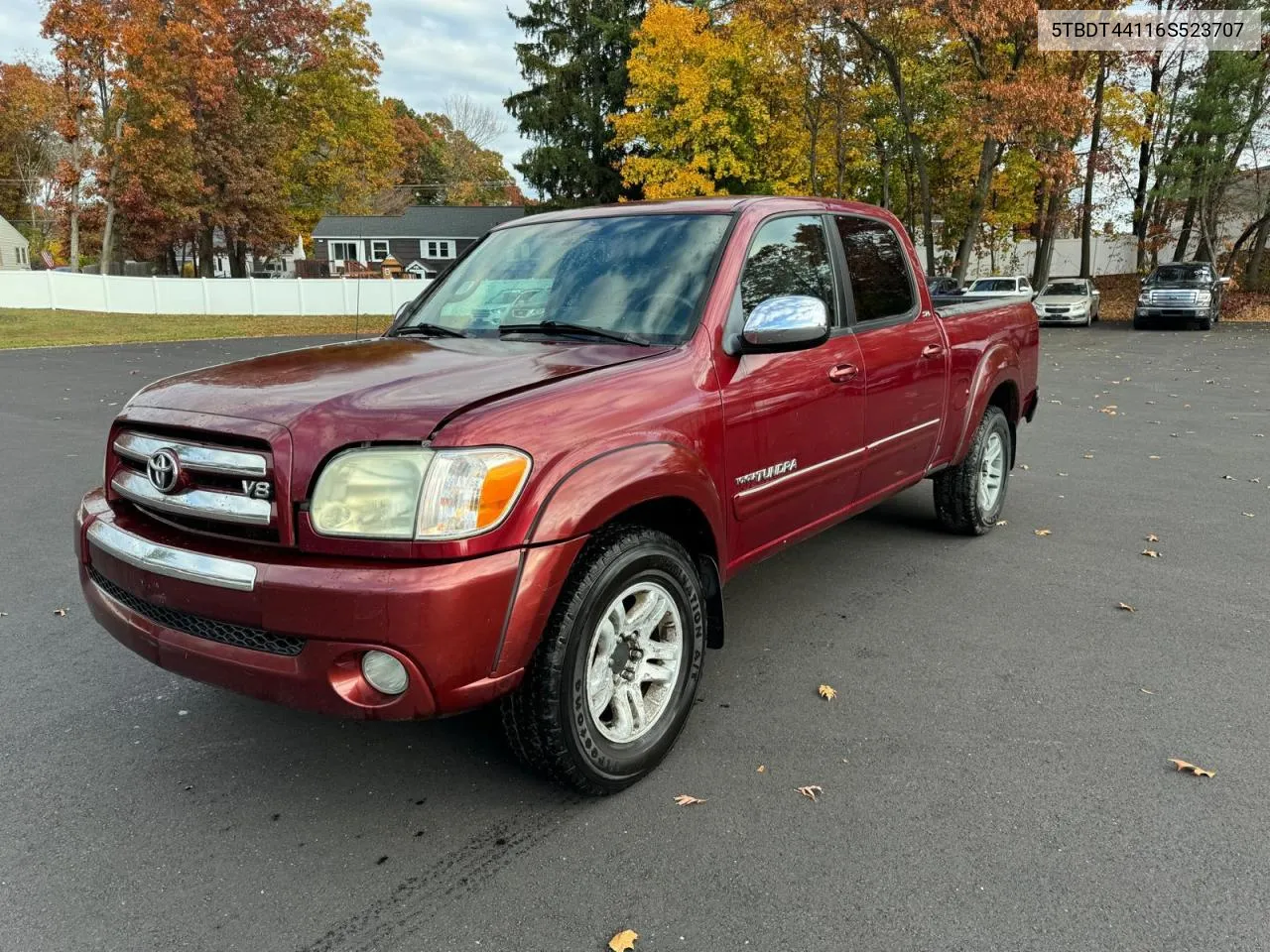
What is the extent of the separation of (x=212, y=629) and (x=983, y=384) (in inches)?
168

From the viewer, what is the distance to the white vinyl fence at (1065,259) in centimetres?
3916

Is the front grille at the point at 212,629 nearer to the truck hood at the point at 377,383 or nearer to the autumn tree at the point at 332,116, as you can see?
the truck hood at the point at 377,383

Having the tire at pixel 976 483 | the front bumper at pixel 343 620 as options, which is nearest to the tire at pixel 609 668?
the front bumper at pixel 343 620

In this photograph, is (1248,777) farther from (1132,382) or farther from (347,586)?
(1132,382)

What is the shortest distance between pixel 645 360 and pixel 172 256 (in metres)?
59.9

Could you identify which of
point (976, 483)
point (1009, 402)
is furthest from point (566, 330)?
point (1009, 402)

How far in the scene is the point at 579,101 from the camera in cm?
3322

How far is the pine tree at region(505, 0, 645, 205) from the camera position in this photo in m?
33.2

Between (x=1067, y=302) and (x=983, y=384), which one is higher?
(x=1067, y=302)

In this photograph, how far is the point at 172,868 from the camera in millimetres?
2508

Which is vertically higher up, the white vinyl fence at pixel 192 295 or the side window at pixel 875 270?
the white vinyl fence at pixel 192 295

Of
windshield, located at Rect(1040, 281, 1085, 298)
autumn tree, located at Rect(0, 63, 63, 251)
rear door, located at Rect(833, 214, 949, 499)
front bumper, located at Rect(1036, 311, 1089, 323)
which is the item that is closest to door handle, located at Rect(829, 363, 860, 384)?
rear door, located at Rect(833, 214, 949, 499)

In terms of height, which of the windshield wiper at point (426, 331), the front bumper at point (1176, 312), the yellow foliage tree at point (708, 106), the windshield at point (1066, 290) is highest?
the yellow foliage tree at point (708, 106)

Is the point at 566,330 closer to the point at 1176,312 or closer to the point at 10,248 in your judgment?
the point at 1176,312
